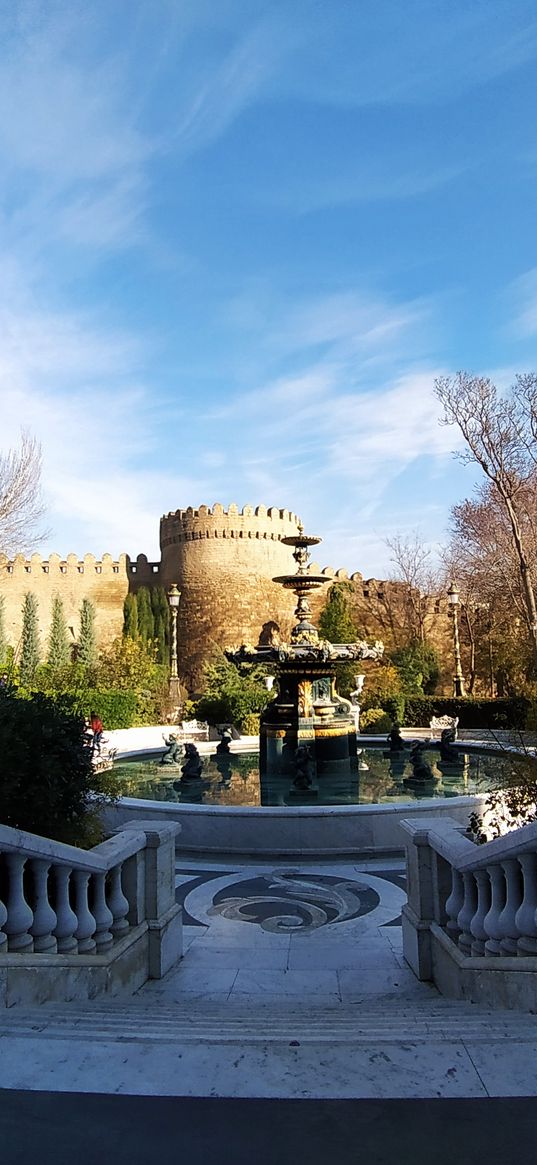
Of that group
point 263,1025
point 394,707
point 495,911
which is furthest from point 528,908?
point 394,707

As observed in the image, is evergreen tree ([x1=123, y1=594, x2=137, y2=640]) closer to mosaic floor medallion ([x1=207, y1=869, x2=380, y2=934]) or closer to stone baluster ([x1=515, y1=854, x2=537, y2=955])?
mosaic floor medallion ([x1=207, y1=869, x2=380, y2=934])

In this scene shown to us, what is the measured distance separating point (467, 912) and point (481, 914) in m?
0.19

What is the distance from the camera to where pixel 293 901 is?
6.14m

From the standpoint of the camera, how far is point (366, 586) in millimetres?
34781

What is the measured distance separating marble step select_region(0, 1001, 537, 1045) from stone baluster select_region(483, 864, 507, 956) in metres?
0.28

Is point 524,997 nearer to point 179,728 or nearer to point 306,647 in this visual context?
point 306,647

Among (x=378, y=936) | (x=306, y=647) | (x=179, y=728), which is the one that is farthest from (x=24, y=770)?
(x=179, y=728)

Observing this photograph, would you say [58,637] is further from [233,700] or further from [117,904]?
[117,904]

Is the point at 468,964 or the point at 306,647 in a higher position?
the point at 306,647

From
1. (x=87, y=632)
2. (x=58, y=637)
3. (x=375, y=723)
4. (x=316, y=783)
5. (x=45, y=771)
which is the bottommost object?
(x=316, y=783)

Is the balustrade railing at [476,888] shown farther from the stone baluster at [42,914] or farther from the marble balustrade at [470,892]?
the stone baluster at [42,914]

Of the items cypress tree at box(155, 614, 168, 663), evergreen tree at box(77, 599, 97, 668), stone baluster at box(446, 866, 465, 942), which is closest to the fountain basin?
stone baluster at box(446, 866, 465, 942)

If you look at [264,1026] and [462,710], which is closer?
[264,1026]

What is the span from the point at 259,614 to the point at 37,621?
9.92 m
